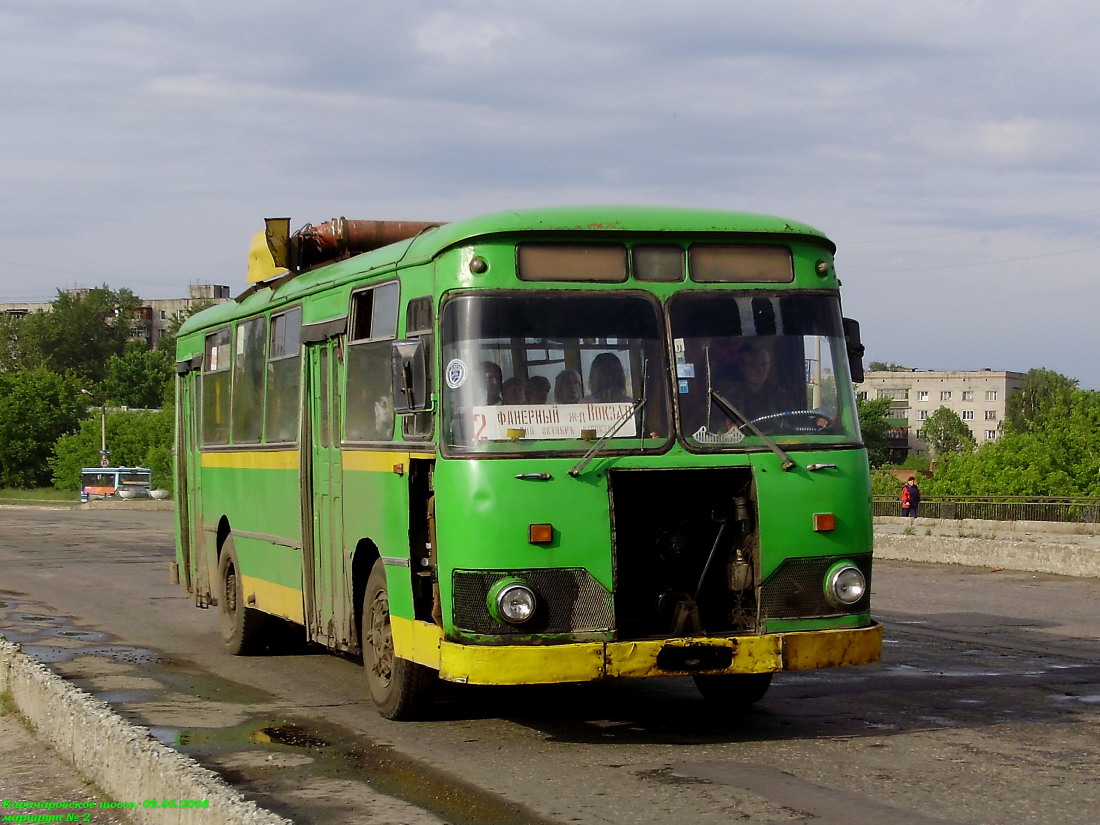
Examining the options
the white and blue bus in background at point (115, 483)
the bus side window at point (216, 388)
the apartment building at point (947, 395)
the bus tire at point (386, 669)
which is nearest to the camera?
the bus tire at point (386, 669)

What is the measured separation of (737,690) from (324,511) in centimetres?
319

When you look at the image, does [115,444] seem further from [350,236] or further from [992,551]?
[350,236]

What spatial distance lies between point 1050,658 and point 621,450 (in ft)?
19.4

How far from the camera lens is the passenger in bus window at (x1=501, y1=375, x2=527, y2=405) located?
360 inches

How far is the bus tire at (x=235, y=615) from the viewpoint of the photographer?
47.0 ft

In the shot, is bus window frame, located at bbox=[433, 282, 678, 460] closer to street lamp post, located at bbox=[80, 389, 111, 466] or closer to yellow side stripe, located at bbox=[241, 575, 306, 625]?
yellow side stripe, located at bbox=[241, 575, 306, 625]

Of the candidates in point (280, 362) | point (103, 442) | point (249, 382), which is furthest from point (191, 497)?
point (103, 442)

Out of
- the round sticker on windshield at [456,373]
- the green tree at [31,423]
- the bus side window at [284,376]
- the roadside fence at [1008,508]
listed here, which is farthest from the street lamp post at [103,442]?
the round sticker on windshield at [456,373]

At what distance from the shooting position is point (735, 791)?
26.1 feet

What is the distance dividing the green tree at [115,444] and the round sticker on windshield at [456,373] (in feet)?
332

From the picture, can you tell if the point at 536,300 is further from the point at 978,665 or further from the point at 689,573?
the point at 978,665

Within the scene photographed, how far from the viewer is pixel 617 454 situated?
30.1 ft

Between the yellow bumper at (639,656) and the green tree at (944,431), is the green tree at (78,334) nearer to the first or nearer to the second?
the green tree at (944,431)

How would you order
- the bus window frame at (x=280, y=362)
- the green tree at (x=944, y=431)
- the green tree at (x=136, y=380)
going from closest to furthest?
the bus window frame at (x=280, y=362), the green tree at (x=136, y=380), the green tree at (x=944, y=431)
